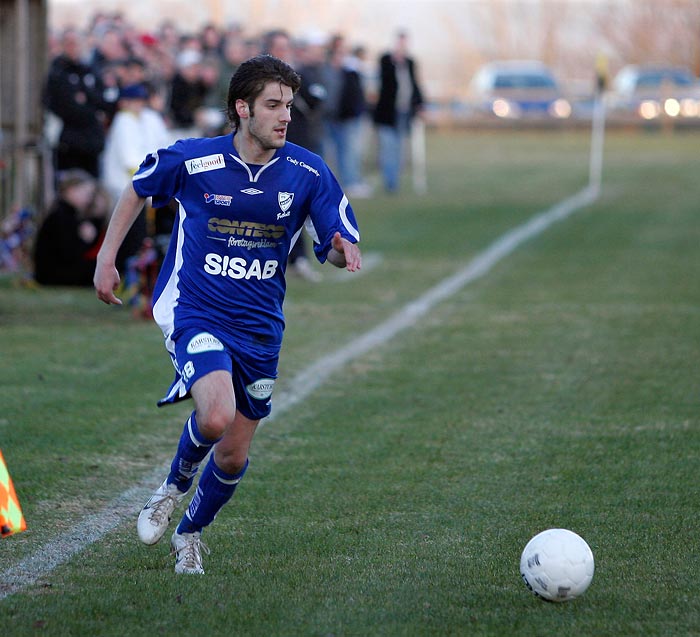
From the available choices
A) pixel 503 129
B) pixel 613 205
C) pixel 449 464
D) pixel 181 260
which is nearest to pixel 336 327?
pixel 449 464

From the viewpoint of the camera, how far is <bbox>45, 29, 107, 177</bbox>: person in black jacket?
13.3 m

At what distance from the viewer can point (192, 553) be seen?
16.6 ft

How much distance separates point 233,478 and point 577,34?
6384 centimetres

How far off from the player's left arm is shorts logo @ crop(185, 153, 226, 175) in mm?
529

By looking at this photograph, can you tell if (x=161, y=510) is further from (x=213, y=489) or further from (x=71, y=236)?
(x=71, y=236)

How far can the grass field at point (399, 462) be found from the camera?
465cm

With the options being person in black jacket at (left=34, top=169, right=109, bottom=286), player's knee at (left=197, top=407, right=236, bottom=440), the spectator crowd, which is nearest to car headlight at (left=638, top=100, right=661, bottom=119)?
the spectator crowd

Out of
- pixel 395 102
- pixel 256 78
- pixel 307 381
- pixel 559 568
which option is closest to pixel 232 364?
pixel 256 78

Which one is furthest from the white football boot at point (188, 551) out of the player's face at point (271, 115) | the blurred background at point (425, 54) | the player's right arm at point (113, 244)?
the blurred background at point (425, 54)

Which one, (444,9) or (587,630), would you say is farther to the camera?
(444,9)

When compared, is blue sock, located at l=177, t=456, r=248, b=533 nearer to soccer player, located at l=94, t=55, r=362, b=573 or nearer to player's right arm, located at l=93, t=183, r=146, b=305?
soccer player, located at l=94, t=55, r=362, b=573

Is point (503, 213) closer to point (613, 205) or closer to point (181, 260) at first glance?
point (613, 205)

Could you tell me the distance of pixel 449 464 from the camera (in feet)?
21.9

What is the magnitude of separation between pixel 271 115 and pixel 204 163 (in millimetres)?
341
